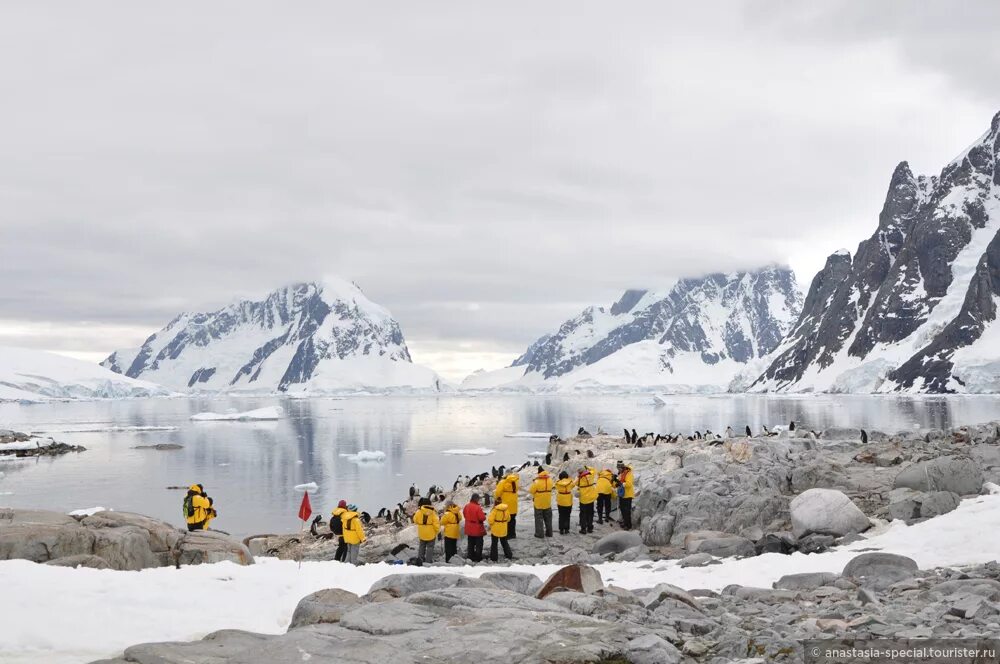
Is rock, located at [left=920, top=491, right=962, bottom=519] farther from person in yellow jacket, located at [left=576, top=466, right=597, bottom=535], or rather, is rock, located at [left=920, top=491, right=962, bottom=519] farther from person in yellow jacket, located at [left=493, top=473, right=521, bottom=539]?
person in yellow jacket, located at [left=493, top=473, right=521, bottom=539]

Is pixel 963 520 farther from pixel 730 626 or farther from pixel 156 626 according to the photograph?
pixel 156 626

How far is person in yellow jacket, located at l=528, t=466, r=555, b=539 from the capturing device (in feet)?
69.3

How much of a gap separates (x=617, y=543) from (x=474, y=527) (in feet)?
11.8

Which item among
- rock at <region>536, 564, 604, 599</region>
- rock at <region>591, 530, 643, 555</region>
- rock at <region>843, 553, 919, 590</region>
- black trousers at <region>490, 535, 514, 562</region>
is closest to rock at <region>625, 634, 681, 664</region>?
rock at <region>536, 564, 604, 599</region>

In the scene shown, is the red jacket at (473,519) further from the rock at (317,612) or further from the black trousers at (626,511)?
the rock at (317,612)

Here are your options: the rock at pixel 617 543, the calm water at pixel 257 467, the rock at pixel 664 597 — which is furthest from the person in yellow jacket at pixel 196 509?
the calm water at pixel 257 467

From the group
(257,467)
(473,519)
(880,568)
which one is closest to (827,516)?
(880,568)

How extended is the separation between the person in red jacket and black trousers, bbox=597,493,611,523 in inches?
190

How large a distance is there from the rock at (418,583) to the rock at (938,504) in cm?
1087

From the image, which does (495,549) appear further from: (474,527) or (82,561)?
(82,561)

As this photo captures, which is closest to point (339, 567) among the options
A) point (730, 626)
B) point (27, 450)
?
point (730, 626)

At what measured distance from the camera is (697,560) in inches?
625

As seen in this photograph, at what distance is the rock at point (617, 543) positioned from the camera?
64.5 feet

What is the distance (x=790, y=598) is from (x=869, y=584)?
161 cm
